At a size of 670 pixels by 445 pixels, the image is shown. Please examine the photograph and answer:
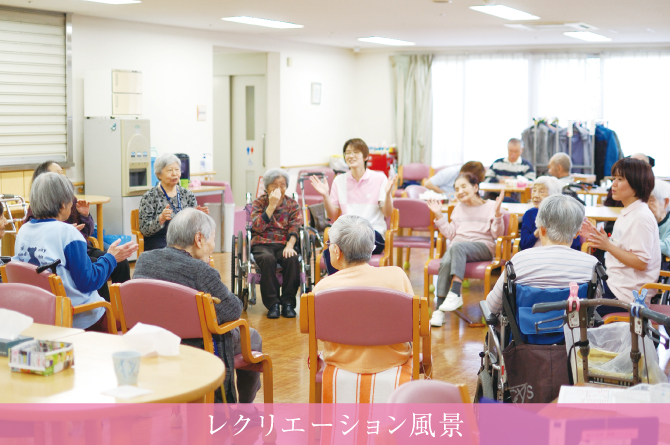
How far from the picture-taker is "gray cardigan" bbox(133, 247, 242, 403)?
10.7ft

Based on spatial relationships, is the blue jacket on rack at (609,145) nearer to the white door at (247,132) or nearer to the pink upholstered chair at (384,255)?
the white door at (247,132)

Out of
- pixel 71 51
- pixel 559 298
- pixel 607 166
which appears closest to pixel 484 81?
pixel 607 166

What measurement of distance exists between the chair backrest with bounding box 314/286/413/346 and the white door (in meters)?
8.61

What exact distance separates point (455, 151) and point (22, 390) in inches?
430

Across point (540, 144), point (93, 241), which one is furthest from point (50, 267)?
point (540, 144)

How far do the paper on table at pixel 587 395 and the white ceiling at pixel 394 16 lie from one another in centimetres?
538

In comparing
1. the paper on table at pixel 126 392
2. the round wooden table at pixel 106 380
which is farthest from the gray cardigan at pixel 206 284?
the paper on table at pixel 126 392

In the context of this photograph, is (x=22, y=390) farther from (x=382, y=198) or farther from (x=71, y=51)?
(x=71, y=51)

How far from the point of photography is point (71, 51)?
789cm

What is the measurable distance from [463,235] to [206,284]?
3.21 m

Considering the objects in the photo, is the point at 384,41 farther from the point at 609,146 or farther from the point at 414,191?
the point at 609,146

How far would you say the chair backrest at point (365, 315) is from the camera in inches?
117

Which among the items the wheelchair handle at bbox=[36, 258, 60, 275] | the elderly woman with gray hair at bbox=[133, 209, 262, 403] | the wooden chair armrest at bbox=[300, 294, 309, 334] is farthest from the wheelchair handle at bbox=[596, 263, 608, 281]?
the wheelchair handle at bbox=[36, 258, 60, 275]

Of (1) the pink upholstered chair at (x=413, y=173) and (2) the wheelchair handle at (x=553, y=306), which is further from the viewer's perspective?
(1) the pink upholstered chair at (x=413, y=173)
